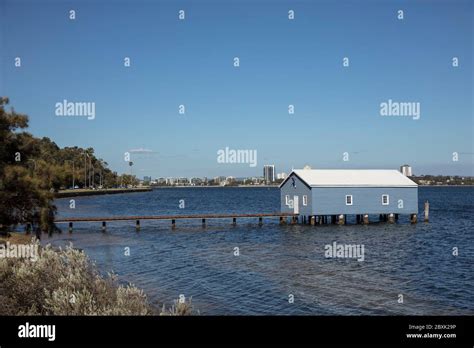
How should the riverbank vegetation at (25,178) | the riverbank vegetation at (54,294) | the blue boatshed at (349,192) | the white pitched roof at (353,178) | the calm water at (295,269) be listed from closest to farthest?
the riverbank vegetation at (54,294) < the riverbank vegetation at (25,178) < the calm water at (295,269) < the white pitched roof at (353,178) < the blue boatshed at (349,192)

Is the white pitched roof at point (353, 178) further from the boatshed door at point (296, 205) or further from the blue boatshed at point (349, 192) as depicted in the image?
the boatshed door at point (296, 205)

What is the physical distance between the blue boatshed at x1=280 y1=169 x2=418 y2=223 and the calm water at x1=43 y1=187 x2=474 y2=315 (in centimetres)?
292

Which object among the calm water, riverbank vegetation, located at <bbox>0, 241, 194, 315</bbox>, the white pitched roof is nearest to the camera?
riverbank vegetation, located at <bbox>0, 241, 194, 315</bbox>

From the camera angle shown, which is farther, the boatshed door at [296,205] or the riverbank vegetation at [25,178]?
the boatshed door at [296,205]

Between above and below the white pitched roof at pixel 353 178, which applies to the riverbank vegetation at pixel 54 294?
below

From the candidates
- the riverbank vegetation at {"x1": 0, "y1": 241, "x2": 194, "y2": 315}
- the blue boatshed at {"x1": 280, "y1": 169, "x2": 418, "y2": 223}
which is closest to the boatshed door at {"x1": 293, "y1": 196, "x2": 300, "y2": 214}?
the blue boatshed at {"x1": 280, "y1": 169, "x2": 418, "y2": 223}

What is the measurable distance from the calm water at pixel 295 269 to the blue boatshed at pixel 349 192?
2925 mm

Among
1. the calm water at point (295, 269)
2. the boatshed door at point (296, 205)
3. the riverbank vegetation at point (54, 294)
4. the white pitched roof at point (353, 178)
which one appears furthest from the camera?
the boatshed door at point (296, 205)

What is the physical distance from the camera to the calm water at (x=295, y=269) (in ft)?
59.4

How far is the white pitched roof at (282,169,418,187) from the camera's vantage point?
48500mm

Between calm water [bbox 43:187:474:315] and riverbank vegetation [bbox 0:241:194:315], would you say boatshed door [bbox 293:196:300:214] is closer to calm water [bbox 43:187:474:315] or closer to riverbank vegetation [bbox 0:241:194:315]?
calm water [bbox 43:187:474:315]

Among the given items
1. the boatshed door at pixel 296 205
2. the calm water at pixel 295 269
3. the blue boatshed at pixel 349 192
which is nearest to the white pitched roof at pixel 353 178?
the blue boatshed at pixel 349 192
